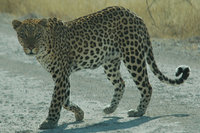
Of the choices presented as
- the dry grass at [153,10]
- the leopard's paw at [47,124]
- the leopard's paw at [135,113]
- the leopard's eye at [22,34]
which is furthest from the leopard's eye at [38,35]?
the dry grass at [153,10]

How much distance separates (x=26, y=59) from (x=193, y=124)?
6105 mm

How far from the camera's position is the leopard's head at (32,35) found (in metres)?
6.87

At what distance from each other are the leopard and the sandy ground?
0.29 m

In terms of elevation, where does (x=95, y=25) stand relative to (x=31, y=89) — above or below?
above

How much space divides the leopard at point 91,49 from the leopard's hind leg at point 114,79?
14mm

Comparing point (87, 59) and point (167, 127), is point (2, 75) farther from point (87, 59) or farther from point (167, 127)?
point (167, 127)

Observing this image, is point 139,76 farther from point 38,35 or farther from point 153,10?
point 153,10

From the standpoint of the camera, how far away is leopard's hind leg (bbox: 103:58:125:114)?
7887mm

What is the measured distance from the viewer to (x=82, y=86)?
966 centimetres

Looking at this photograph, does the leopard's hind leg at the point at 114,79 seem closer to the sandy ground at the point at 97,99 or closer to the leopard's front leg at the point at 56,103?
the sandy ground at the point at 97,99

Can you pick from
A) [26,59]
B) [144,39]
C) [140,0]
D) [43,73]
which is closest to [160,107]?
[144,39]

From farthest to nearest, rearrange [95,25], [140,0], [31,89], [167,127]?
[140,0], [31,89], [95,25], [167,127]

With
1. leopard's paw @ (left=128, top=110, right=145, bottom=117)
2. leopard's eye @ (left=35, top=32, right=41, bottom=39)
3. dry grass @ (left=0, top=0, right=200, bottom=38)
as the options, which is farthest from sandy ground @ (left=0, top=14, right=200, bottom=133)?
dry grass @ (left=0, top=0, right=200, bottom=38)

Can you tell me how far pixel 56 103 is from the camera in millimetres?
7090
